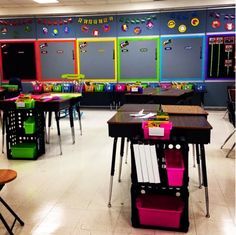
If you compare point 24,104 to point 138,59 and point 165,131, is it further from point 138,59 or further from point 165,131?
point 138,59

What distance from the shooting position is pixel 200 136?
2324 millimetres

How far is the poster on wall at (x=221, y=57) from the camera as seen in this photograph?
7617 mm

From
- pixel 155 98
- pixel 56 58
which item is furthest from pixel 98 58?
pixel 155 98

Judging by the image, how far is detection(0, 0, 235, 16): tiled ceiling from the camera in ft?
24.5

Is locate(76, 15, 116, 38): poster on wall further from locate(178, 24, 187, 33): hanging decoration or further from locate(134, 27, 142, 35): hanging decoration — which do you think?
locate(178, 24, 187, 33): hanging decoration

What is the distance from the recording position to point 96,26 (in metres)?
8.23

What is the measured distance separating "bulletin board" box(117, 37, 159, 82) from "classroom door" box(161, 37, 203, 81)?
0.22 meters

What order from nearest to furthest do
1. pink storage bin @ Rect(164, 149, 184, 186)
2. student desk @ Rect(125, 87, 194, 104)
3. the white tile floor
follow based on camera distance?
1. pink storage bin @ Rect(164, 149, 184, 186)
2. the white tile floor
3. student desk @ Rect(125, 87, 194, 104)

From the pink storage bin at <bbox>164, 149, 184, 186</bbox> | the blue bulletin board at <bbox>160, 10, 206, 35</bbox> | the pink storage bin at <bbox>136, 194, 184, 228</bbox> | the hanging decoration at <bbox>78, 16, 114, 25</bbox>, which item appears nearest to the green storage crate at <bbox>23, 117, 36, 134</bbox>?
the pink storage bin at <bbox>136, 194, 184, 228</bbox>

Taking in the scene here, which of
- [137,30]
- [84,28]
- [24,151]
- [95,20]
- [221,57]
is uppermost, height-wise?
[95,20]

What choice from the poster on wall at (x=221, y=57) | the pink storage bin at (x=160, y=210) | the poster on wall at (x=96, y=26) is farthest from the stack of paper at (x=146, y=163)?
the poster on wall at (x=96, y=26)

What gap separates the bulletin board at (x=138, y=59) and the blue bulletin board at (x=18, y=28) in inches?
104

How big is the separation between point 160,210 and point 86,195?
95cm

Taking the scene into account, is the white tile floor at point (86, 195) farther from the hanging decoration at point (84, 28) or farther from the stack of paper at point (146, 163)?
the hanging decoration at point (84, 28)
